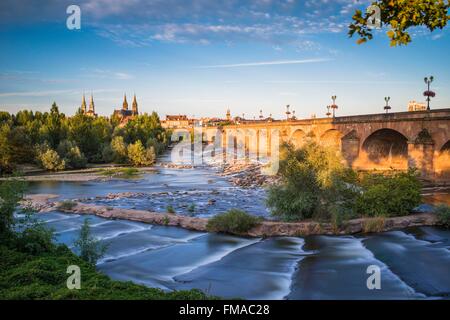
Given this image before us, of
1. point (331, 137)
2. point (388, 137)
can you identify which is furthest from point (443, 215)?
point (331, 137)

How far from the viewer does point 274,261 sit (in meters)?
17.2

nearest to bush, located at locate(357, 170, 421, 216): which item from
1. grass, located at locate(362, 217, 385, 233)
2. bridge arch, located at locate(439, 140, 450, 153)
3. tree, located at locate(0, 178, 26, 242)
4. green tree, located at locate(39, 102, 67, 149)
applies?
grass, located at locate(362, 217, 385, 233)

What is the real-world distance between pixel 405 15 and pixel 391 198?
60.6ft

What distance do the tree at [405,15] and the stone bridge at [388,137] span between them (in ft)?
58.4

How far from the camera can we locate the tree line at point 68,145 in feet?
194

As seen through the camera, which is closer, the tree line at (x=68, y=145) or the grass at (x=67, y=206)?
the grass at (x=67, y=206)

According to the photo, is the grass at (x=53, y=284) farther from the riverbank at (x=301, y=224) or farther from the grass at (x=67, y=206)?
the grass at (x=67, y=206)

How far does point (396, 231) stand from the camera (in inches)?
851

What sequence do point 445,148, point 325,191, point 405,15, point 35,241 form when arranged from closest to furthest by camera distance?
point 405,15 < point 35,241 < point 325,191 < point 445,148

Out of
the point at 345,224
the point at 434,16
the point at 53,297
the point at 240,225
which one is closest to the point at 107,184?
the point at 240,225

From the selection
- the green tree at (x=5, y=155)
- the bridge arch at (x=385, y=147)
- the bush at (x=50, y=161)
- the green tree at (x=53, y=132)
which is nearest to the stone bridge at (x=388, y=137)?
the bridge arch at (x=385, y=147)

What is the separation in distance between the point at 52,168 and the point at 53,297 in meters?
55.6

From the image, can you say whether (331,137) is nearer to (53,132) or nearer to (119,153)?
(119,153)
